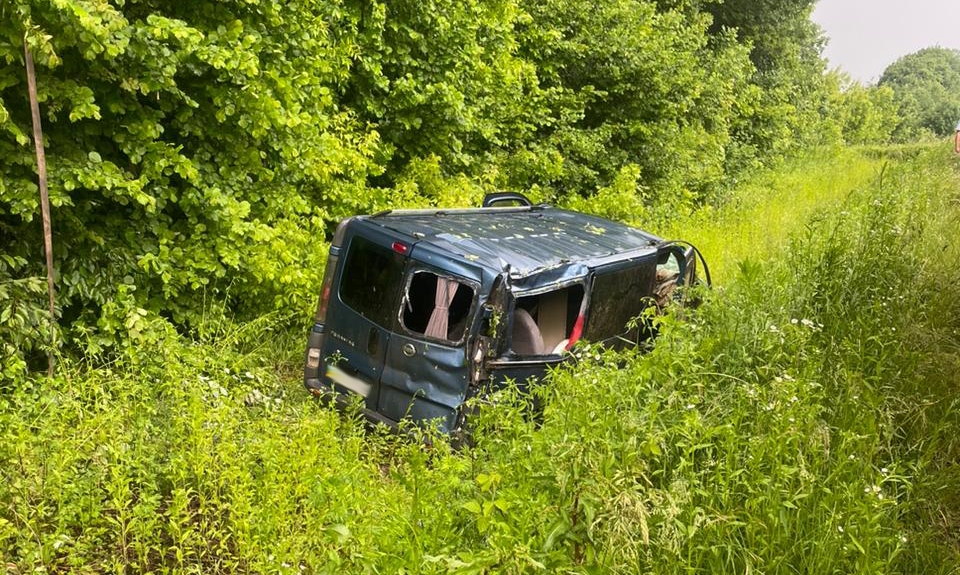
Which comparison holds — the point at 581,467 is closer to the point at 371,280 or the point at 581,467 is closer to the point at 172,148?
the point at 371,280

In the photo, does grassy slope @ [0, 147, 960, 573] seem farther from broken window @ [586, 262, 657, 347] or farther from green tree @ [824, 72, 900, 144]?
green tree @ [824, 72, 900, 144]

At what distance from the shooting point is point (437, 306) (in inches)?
183

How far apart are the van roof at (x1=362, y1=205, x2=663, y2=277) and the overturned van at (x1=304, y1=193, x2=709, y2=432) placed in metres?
0.02

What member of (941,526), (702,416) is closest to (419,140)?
(702,416)

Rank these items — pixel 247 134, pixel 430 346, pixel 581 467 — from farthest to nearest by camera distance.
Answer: pixel 247 134 → pixel 430 346 → pixel 581 467

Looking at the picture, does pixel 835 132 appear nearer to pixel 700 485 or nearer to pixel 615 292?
pixel 615 292

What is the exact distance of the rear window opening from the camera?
4.91 m

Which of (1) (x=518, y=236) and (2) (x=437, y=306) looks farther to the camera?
(1) (x=518, y=236)

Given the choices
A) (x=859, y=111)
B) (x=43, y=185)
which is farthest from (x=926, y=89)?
(x=43, y=185)

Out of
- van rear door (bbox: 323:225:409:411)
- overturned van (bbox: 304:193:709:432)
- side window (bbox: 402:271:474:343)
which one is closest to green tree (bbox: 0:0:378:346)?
van rear door (bbox: 323:225:409:411)

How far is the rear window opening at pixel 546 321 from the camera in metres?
4.91

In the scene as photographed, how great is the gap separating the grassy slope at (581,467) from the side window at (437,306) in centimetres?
83

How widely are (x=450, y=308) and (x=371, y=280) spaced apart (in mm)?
703

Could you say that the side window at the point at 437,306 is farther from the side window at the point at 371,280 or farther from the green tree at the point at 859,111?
the green tree at the point at 859,111
